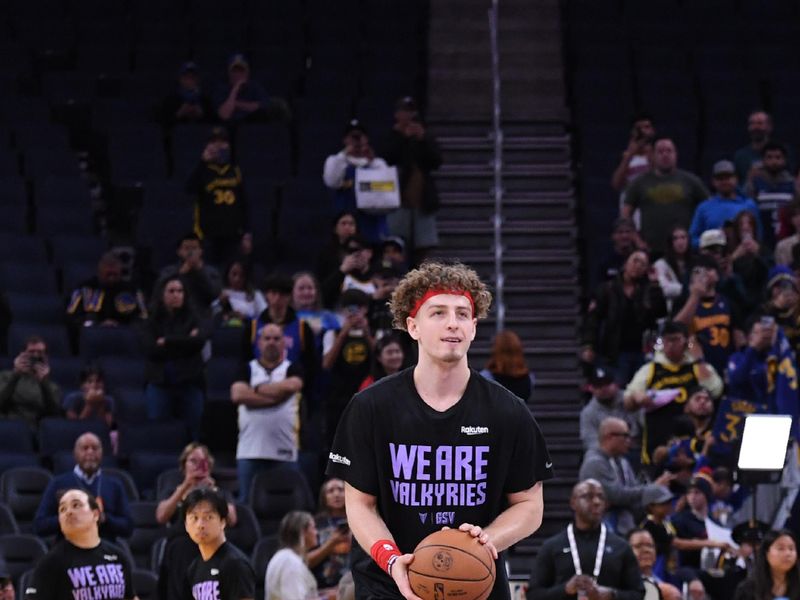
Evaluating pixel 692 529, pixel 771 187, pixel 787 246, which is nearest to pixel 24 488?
pixel 692 529

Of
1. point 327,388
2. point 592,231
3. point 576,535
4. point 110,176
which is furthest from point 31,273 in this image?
point 576,535

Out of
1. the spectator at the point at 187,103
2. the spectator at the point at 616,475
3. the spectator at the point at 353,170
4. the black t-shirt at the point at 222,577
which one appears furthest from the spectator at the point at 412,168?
the black t-shirt at the point at 222,577

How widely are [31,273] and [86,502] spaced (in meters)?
5.63

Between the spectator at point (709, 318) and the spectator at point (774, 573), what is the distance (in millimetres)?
2984

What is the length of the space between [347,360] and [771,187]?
4293mm

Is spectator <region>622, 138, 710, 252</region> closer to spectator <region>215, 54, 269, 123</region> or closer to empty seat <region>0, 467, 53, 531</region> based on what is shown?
spectator <region>215, 54, 269, 123</region>

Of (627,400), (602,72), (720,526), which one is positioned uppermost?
(602,72)

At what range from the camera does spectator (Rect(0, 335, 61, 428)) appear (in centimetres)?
1315

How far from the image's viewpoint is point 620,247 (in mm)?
14617

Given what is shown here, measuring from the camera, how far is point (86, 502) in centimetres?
959

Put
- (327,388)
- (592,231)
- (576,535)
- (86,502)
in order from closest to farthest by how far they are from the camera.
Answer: (86,502)
(576,535)
(327,388)
(592,231)

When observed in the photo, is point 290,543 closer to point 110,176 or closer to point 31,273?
point 31,273

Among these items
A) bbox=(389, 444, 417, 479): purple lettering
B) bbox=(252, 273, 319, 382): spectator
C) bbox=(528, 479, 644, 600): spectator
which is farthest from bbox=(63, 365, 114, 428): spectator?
bbox=(389, 444, 417, 479): purple lettering

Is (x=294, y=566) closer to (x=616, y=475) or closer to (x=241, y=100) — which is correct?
(x=616, y=475)
